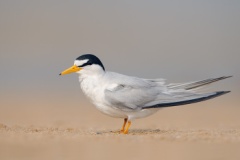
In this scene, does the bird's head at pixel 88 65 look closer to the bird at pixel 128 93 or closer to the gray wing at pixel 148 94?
the bird at pixel 128 93

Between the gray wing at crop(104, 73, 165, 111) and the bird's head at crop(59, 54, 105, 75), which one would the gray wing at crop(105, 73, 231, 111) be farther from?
the bird's head at crop(59, 54, 105, 75)

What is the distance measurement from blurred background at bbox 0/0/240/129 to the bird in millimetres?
2055

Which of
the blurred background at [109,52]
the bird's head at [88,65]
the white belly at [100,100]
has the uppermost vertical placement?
the bird's head at [88,65]

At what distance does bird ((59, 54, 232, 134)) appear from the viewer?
30.8 ft

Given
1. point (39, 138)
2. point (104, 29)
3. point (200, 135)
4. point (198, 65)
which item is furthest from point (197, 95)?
point (104, 29)

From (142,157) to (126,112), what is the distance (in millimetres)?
2221

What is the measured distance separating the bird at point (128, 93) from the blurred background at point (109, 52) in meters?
2.06

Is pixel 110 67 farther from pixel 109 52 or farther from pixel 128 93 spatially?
pixel 128 93

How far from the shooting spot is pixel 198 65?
26.9m

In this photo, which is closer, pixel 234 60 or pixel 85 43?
pixel 234 60

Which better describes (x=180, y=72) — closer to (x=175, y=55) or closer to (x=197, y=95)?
(x=175, y=55)

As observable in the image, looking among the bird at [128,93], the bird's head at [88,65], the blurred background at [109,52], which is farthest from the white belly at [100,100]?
the blurred background at [109,52]

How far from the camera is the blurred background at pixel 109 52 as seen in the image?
1533 centimetres

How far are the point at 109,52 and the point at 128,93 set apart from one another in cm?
2045
